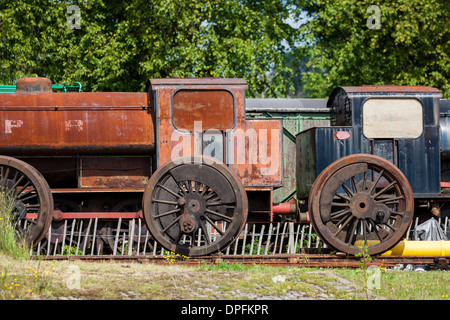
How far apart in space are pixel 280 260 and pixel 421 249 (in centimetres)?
198

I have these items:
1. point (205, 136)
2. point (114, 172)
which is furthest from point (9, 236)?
point (205, 136)

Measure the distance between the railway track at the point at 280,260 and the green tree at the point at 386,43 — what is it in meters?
10.1

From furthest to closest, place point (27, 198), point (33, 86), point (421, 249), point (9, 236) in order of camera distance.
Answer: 1. point (33, 86)
2. point (421, 249)
3. point (27, 198)
4. point (9, 236)

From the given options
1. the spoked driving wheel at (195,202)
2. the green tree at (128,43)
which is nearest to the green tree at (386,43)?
the green tree at (128,43)

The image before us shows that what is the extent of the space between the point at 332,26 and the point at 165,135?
11376mm

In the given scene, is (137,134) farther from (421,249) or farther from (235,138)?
(421,249)

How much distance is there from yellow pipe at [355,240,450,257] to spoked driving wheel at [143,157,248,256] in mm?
2222

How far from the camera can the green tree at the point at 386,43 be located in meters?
17.0

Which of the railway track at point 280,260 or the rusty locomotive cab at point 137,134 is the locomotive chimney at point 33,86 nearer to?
the rusty locomotive cab at point 137,134

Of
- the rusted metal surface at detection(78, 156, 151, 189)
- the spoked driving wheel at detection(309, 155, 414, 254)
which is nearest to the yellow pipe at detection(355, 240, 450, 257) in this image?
the spoked driving wheel at detection(309, 155, 414, 254)

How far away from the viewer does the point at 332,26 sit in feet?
61.0

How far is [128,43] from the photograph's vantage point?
16469 mm
